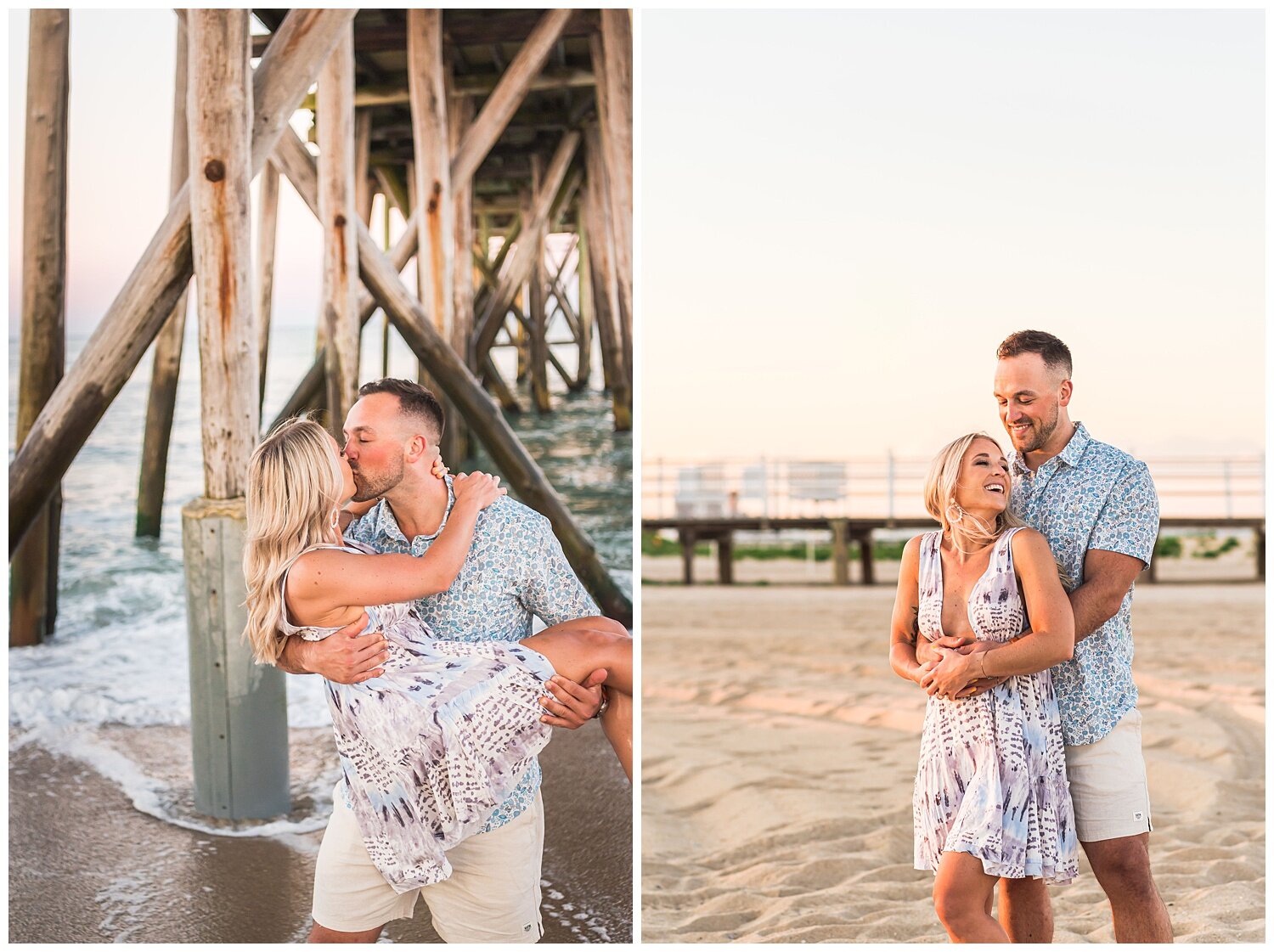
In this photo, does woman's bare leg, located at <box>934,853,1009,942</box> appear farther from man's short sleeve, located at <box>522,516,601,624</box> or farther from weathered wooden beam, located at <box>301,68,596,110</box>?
weathered wooden beam, located at <box>301,68,596,110</box>

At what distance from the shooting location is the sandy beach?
3863 millimetres

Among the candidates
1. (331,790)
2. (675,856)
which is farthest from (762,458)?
(331,790)

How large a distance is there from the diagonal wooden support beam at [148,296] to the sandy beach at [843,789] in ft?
7.74

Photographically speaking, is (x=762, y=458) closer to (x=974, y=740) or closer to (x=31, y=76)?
(x=31, y=76)

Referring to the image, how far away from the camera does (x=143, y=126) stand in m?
4.59

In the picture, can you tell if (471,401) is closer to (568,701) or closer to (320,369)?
(320,369)

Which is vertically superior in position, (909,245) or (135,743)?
(909,245)

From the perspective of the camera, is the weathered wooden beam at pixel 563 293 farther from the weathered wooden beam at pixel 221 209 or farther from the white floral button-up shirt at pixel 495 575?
the white floral button-up shirt at pixel 495 575

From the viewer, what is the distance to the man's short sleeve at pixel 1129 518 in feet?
8.11

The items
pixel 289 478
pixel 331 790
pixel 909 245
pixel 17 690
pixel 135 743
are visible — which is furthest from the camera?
pixel 909 245

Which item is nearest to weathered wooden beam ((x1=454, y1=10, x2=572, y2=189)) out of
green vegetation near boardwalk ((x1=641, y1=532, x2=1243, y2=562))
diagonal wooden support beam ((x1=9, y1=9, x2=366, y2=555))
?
diagonal wooden support beam ((x1=9, y1=9, x2=366, y2=555))

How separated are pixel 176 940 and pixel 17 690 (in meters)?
1.92

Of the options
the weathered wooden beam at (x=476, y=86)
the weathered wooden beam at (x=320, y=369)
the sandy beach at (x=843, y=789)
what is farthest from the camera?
the weathered wooden beam at (x=476, y=86)

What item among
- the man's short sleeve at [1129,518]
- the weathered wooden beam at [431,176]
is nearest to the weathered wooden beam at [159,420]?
the weathered wooden beam at [431,176]
